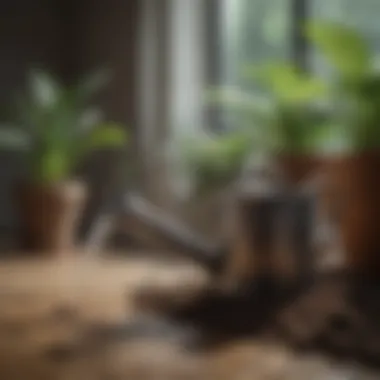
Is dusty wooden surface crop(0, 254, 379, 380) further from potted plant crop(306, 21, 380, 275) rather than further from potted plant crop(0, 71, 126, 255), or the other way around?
potted plant crop(0, 71, 126, 255)

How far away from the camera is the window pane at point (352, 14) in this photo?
2283 mm

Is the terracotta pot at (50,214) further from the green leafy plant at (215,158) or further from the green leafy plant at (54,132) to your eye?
the green leafy plant at (215,158)

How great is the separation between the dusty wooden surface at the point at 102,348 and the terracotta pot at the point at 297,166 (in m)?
0.26

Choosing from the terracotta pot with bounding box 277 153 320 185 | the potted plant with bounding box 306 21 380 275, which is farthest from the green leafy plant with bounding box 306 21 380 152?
the terracotta pot with bounding box 277 153 320 185

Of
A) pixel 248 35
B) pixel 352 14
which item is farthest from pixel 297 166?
pixel 248 35

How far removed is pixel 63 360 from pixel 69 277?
2.27 ft

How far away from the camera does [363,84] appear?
1562 mm

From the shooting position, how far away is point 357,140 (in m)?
1.58

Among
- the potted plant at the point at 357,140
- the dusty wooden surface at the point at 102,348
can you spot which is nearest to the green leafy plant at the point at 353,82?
the potted plant at the point at 357,140

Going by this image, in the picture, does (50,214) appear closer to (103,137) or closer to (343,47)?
(103,137)

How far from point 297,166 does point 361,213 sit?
0.31 meters

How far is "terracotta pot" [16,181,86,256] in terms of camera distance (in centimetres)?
234

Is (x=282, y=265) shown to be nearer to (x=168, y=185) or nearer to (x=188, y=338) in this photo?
(x=188, y=338)

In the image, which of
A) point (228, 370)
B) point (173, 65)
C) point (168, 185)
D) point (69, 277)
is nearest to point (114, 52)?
point (173, 65)
